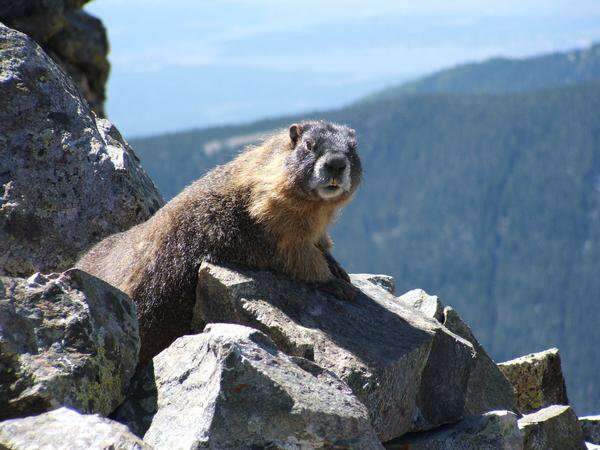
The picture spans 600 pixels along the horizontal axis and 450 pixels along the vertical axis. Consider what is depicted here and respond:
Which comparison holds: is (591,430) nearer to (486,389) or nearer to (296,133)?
(486,389)

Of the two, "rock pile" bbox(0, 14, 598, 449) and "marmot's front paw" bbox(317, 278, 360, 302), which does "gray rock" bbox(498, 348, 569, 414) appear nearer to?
"rock pile" bbox(0, 14, 598, 449)

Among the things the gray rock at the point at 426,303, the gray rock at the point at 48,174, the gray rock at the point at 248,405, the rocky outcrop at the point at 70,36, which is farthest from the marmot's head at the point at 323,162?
the rocky outcrop at the point at 70,36

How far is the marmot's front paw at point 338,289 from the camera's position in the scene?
398 inches

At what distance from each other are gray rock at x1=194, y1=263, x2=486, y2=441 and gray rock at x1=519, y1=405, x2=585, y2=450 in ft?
2.42

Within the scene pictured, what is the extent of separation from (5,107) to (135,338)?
15.0 feet

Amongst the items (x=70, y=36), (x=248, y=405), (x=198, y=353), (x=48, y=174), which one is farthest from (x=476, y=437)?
(x=70, y=36)

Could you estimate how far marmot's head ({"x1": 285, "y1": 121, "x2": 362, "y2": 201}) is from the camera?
33.2 ft

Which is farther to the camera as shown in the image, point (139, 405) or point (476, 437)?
point (476, 437)

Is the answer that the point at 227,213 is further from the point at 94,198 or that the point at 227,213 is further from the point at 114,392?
the point at 114,392

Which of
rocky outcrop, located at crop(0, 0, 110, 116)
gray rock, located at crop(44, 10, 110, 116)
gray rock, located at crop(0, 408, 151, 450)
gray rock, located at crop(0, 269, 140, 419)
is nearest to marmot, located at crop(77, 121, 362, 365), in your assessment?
gray rock, located at crop(0, 269, 140, 419)

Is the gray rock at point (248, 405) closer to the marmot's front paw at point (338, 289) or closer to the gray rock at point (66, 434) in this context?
the gray rock at point (66, 434)

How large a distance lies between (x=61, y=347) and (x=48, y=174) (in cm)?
452

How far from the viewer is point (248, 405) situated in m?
6.44

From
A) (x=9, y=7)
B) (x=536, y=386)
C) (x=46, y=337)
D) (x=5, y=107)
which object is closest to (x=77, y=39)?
(x=9, y=7)
